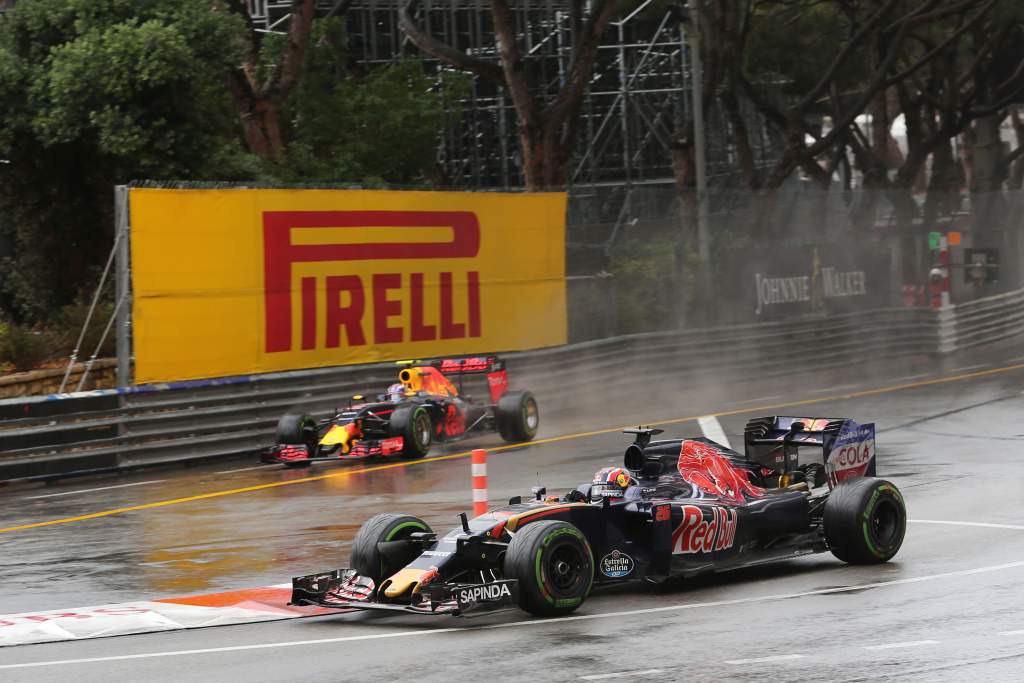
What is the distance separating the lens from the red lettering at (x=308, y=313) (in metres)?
22.8

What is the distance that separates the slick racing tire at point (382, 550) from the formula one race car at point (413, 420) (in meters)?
→ 8.93

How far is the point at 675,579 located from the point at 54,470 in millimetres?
10333

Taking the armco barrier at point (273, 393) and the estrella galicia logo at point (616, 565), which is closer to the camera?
the estrella galicia logo at point (616, 565)

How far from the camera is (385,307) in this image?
955 inches

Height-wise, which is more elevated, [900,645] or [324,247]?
[324,247]

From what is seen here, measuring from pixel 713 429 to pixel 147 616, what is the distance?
43.6 ft

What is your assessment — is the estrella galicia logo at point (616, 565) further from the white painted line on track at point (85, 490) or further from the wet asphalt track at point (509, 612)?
the white painted line on track at point (85, 490)

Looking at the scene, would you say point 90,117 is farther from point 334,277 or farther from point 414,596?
point 414,596

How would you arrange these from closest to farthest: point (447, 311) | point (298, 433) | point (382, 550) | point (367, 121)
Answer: point (382, 550), point (298, 433), point (447, 311), point (367, 121)

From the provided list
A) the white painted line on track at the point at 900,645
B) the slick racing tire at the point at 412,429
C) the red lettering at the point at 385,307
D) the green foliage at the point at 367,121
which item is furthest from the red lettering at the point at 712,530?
the green foliage at the point at 367,121

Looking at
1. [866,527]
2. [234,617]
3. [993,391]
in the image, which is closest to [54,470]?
[234,617]

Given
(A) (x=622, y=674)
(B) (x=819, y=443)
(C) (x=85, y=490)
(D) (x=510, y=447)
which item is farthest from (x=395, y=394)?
(A) (x=622, y=674)

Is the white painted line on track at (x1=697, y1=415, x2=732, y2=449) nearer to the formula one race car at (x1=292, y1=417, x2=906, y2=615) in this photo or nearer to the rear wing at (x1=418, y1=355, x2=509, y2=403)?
the rear wing at (x1=418, y1=355, x2=509, y2=403)

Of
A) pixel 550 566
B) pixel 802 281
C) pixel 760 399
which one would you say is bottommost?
pixel 760 399
